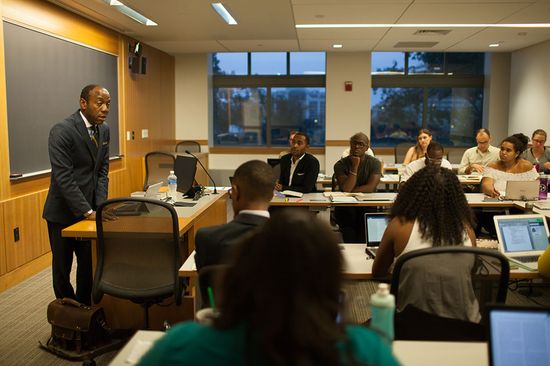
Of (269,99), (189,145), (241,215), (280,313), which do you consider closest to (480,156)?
(269,99)

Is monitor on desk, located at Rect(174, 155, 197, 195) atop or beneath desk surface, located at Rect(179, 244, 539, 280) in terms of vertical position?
atop

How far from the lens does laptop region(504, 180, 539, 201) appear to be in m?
4.98

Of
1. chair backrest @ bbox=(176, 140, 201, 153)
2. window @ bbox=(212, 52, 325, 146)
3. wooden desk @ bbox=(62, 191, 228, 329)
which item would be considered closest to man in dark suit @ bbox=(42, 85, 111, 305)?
wooden desk @ bbox=(62, 191, 228, 329)

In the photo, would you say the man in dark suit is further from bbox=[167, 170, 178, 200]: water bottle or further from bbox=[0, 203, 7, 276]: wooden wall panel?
bbox=[0, 203, 7, 276]: wooden wall panel

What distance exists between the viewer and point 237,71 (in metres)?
10.7

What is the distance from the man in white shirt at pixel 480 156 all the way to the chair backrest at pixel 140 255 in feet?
17.0

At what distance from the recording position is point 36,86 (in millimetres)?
5273

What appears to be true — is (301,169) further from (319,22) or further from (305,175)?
(319,22)

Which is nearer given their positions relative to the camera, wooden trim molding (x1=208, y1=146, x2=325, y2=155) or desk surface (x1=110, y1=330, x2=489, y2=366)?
desk surface (x1=110, y1=330, x2=489, y2=366)

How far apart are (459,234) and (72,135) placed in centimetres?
246

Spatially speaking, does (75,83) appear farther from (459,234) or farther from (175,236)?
(459,234)

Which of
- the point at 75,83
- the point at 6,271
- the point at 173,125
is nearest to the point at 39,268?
the point at 6,271

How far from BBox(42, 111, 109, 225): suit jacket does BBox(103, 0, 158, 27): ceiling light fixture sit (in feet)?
8.58

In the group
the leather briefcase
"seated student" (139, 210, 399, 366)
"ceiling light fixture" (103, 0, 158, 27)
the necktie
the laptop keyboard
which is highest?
"ceiling light fixture" (103, 0, 158, 27)
